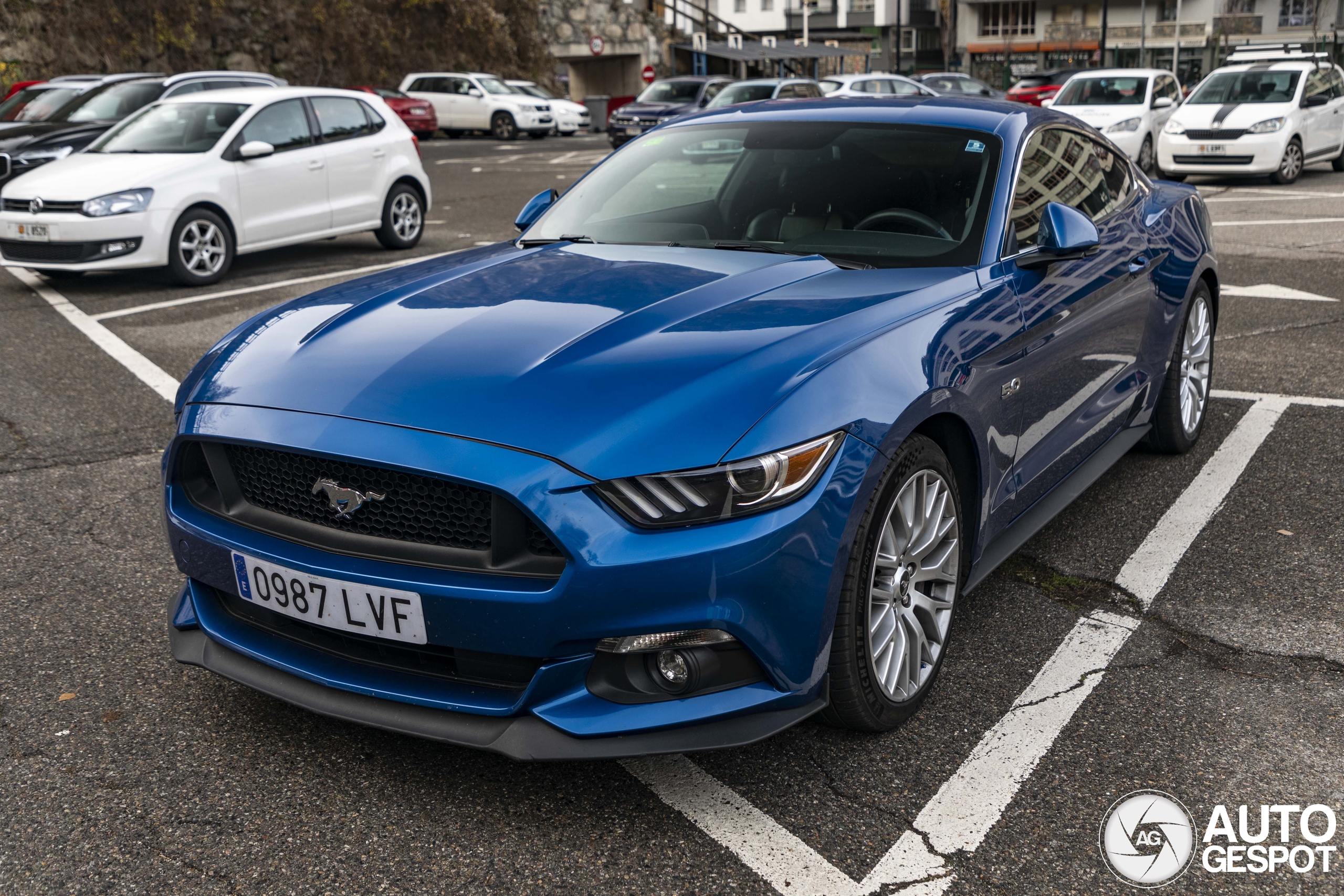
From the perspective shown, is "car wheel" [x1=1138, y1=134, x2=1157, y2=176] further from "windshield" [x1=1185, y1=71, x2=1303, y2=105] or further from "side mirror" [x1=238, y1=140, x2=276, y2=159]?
"side mirror" [x1=238, y1=140, x2=276, y2=159]

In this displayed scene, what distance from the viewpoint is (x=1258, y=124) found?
15.9 metres

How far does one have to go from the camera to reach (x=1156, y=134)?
17.8 m

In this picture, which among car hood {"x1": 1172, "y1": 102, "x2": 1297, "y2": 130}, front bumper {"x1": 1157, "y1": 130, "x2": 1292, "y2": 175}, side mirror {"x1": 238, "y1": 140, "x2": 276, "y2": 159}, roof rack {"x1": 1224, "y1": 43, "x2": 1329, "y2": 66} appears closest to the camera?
side mirror {"x1": 238, "y1": 140, "x2": 276, "y2": 159}

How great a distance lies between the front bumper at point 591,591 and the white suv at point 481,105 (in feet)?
102

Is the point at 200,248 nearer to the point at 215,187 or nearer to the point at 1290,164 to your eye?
the point at 215,187

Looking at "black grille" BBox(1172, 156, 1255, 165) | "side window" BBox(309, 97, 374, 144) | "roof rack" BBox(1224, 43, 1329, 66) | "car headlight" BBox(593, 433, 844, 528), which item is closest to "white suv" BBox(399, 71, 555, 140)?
"roof rack" BBox(1224, 43, 1329, 66)

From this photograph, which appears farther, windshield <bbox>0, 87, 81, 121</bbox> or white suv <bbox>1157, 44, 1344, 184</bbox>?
white suv <bbox>1157, 44, 1344, 184</bbox>

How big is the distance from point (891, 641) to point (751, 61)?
183 feet

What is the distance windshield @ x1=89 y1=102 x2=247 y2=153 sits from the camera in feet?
33.5

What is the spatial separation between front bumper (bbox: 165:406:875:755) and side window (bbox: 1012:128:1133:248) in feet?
4.99

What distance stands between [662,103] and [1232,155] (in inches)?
547

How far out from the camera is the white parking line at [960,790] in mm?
2494

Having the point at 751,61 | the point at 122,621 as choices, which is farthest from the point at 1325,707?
the point at 751,61

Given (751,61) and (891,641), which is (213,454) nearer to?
(891,641)
